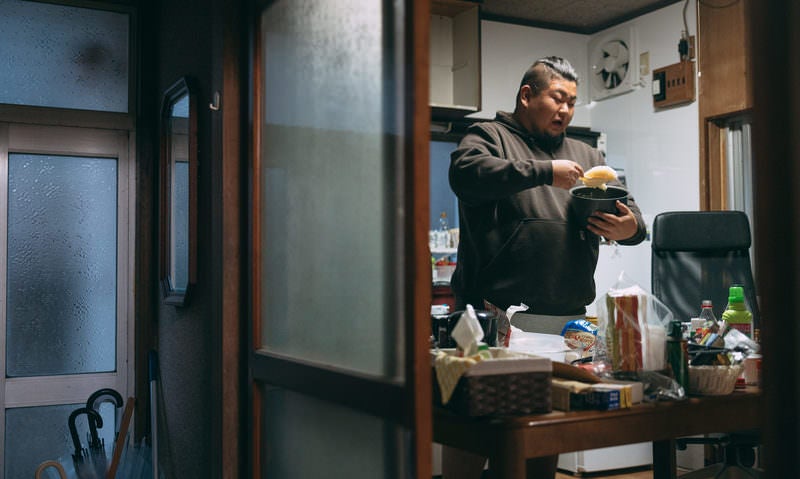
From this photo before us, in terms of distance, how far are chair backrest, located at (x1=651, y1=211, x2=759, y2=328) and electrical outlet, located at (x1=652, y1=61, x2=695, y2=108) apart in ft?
5.00

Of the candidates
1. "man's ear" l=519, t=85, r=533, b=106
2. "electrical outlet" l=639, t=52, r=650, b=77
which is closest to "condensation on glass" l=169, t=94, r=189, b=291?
"man's ear" l=519, t=85, r=533, b=106

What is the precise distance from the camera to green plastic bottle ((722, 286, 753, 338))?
2.10 meters

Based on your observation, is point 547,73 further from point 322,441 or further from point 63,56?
point 63,56

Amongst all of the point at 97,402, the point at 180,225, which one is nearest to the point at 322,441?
the point at 180,225

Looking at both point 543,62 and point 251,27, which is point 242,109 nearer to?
point 251,27

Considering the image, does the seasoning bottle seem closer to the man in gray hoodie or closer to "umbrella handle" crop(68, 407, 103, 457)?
the man in gray hoodie

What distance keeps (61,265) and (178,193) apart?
3.17 feet

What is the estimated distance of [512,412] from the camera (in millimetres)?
1521

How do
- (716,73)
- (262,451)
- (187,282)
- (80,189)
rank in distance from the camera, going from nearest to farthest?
1. (262,451)
2. (187,282)
3. (80,189)
4. (716,73)

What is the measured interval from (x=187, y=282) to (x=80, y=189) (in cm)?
125

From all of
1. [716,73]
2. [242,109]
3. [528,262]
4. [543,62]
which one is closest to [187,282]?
[242,109]

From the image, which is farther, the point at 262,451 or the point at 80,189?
the point at 80,189

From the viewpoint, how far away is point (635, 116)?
512 cm

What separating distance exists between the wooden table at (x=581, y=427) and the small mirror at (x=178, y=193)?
1.32 meters
